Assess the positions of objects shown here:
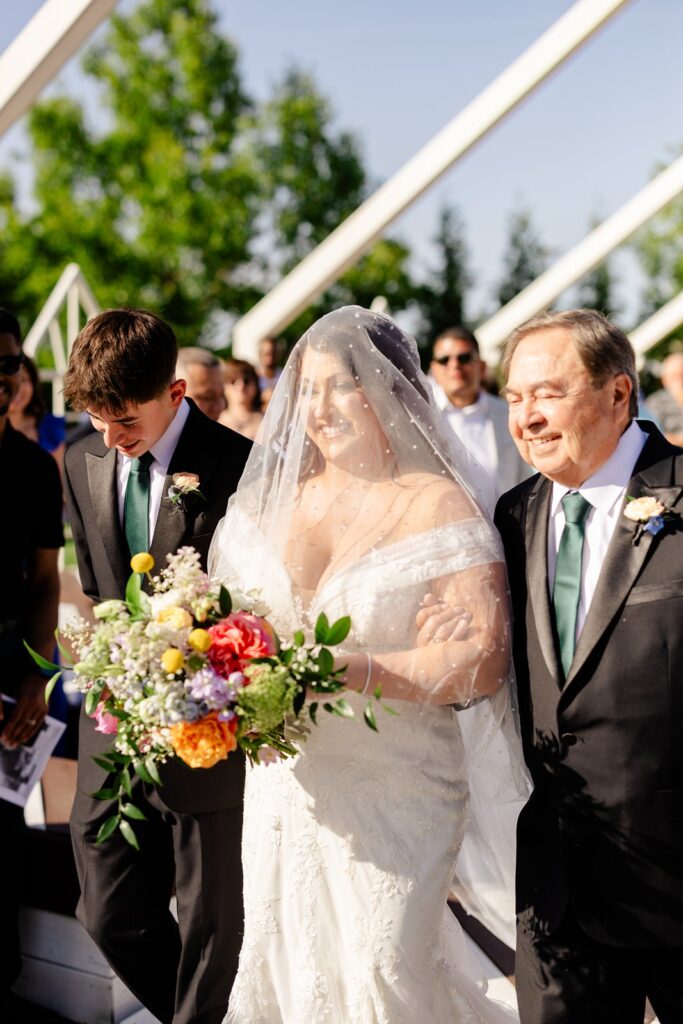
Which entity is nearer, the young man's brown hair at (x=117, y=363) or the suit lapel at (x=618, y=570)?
the suit lapel at (x=618, y=570)

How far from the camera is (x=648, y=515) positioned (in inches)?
107

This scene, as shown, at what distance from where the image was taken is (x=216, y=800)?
3477 millimetres

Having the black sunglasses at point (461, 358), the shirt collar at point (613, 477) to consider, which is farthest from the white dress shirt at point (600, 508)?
the black sunglasses at point (461, 358)

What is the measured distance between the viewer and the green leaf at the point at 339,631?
104 inches

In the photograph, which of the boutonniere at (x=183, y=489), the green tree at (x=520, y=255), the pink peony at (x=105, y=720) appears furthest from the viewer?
the green tree at (x=520, y=255)

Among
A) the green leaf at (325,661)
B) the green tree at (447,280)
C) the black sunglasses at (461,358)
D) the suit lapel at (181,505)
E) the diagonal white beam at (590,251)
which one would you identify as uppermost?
the green tree at (447,280)

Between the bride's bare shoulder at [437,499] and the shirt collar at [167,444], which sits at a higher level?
the shirt collar at [167,444]

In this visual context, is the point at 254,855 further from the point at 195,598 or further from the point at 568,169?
the point at 568,169

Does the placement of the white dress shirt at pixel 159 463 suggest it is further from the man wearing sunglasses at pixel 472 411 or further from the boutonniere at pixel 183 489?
the man wearing sunglasses at pixel 472 411

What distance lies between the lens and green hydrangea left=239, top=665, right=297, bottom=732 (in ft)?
8.63

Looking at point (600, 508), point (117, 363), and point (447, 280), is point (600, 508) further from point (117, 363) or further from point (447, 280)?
point (447, 280)

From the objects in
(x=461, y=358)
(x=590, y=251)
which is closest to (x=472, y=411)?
(x=461, y=358)

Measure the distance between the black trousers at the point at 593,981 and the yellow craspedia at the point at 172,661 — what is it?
3.75 ft

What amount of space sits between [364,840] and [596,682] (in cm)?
80
